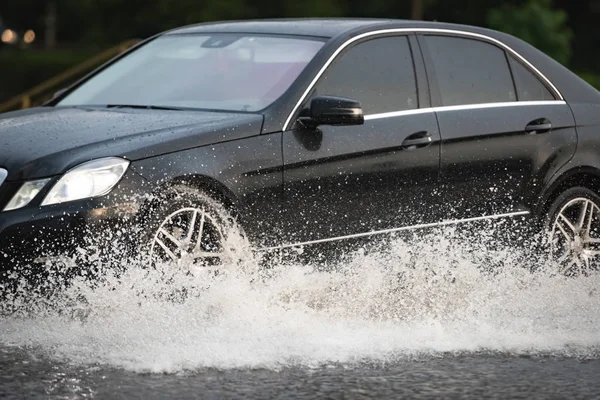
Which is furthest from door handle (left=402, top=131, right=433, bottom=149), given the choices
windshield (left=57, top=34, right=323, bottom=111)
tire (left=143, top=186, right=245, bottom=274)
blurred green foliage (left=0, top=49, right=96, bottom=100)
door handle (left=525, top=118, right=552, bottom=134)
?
blurred green foliage (left=0, top=49, right=96, bottom=100)

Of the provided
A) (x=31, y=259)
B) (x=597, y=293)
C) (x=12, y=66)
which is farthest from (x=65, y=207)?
(x=12, y=66)

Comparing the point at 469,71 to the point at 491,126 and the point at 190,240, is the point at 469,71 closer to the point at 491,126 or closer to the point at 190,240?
Result: the point at 491,126

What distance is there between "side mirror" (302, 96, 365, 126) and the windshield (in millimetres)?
292

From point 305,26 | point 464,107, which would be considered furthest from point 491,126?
point 305,26

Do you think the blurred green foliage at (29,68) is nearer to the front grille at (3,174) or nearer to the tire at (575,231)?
the tire at (575,231)

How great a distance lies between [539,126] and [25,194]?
3298mm

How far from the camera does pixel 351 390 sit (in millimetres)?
5996

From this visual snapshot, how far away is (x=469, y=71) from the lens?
884 centimetres

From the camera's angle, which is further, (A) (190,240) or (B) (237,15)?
(B) (237,15)

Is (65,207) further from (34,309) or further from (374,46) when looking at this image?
(374,46)

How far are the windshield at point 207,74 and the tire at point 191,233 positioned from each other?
0.81m

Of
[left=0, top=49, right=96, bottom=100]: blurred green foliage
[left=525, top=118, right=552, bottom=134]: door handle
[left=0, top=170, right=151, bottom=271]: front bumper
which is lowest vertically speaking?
[left=0, top=170, right=151, bottom=271]: front bumper

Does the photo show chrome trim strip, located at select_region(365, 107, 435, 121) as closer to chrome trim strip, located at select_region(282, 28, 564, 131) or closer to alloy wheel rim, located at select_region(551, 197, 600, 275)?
chrome trim strip, located at select_region(282, 28, 564, 131)

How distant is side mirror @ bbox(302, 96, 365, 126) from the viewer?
25.2 ft
